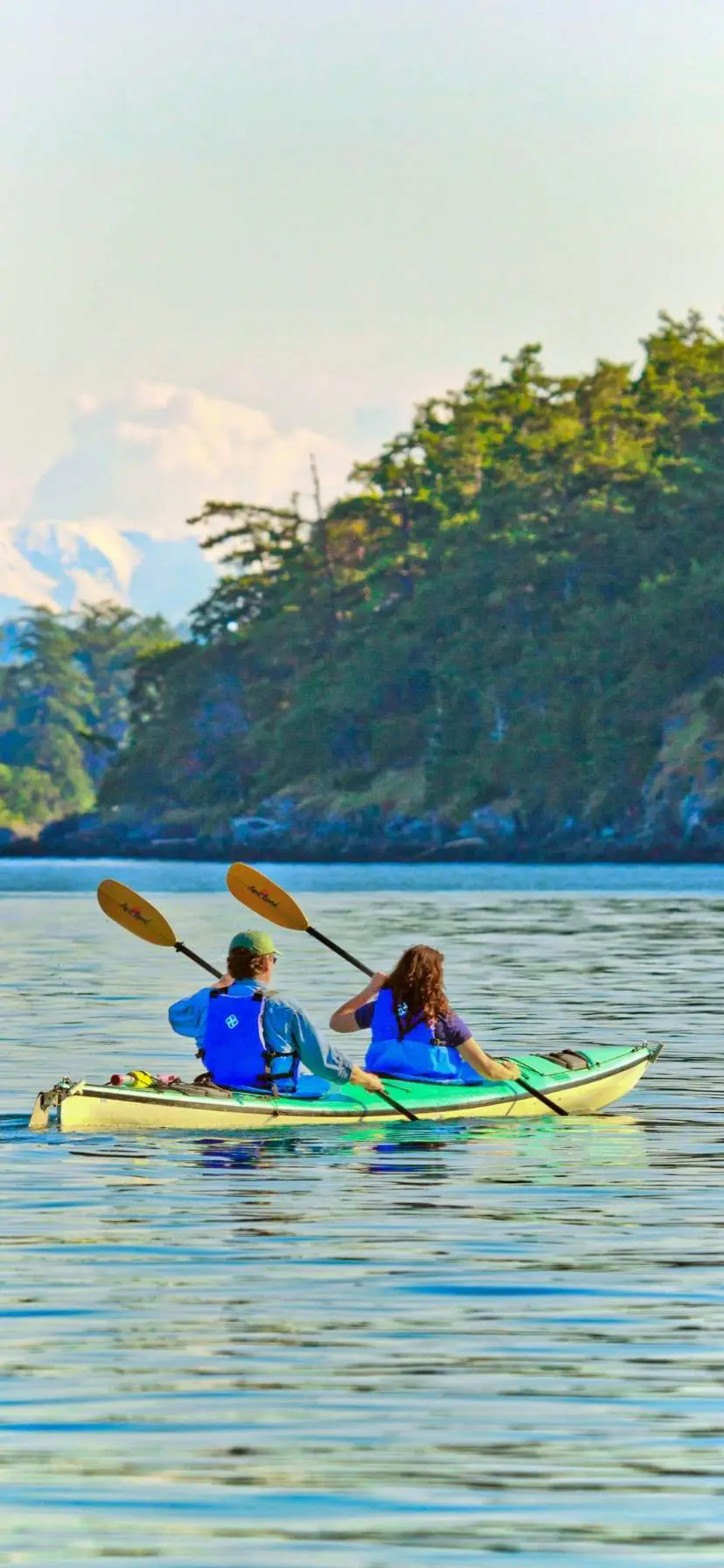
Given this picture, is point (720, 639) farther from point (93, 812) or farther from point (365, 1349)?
point (365, 1349)

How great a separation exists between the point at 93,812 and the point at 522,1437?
137m

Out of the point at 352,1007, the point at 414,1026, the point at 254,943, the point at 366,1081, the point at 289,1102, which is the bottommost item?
the point at 289,1102

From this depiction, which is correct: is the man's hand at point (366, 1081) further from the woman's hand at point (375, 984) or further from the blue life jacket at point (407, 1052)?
the woman's hand at point (375, 984)

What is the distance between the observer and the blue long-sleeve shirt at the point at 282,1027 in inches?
599

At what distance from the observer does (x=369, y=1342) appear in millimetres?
10117

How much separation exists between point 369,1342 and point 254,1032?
215 inches

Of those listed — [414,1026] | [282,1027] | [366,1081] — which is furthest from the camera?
[414,1026]

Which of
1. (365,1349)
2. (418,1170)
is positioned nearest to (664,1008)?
(418,1170)

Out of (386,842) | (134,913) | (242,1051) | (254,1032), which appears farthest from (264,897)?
(386,842)

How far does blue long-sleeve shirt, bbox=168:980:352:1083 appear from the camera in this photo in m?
15.2

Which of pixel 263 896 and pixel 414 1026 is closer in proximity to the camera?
Answer: pixel 414 1026

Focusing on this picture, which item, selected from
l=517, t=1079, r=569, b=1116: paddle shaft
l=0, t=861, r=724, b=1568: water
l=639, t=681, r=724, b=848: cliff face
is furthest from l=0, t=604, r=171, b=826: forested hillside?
l=0, t=861, r=724, b=1568: water

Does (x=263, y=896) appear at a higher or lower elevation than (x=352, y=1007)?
higher

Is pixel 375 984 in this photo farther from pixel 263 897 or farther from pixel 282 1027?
pixel 263 897
